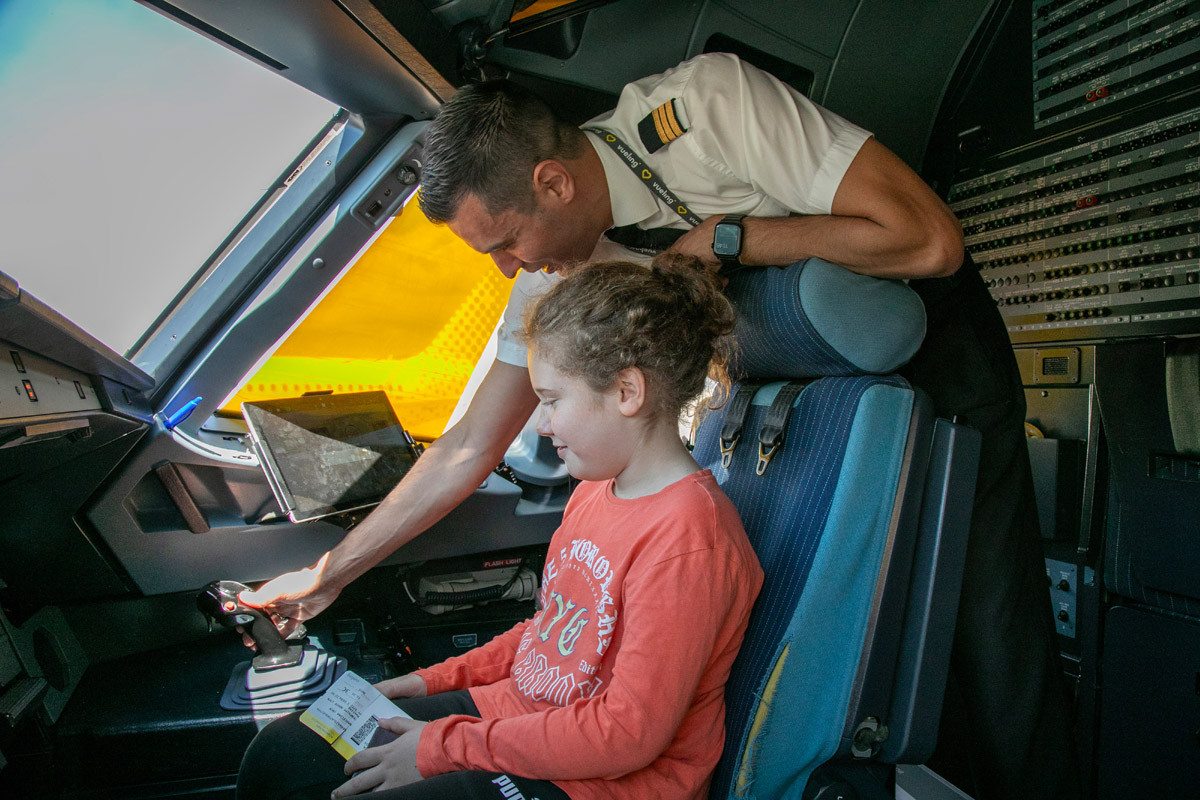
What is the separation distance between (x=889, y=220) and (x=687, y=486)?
54 cm

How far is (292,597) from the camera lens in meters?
1.63

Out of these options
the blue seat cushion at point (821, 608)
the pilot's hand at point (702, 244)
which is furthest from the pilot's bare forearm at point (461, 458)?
the blue seat cushion at point (821, 608)

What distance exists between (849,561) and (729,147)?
76 cm

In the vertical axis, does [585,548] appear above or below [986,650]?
below

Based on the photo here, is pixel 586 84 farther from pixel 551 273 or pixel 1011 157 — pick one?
pixel 1011 157

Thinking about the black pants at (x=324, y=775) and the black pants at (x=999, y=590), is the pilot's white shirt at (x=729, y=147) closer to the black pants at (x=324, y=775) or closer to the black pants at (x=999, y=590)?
the black pants at (x=999, y=590)

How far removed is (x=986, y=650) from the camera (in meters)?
1.33

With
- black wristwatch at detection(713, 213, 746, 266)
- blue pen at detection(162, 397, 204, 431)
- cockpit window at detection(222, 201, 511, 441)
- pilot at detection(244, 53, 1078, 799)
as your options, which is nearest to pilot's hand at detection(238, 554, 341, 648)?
pilot at detection(244, 53, 1078, 799)

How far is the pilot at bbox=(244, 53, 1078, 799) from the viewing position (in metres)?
1.23

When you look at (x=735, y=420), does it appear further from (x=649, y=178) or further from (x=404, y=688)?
(x=404, y=688)

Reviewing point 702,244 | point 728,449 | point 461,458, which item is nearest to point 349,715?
point 461,458

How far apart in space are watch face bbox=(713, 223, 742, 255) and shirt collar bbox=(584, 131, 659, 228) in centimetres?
27

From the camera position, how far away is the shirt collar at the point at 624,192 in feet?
4.90

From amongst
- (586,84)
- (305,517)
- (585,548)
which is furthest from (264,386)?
(585,548)
